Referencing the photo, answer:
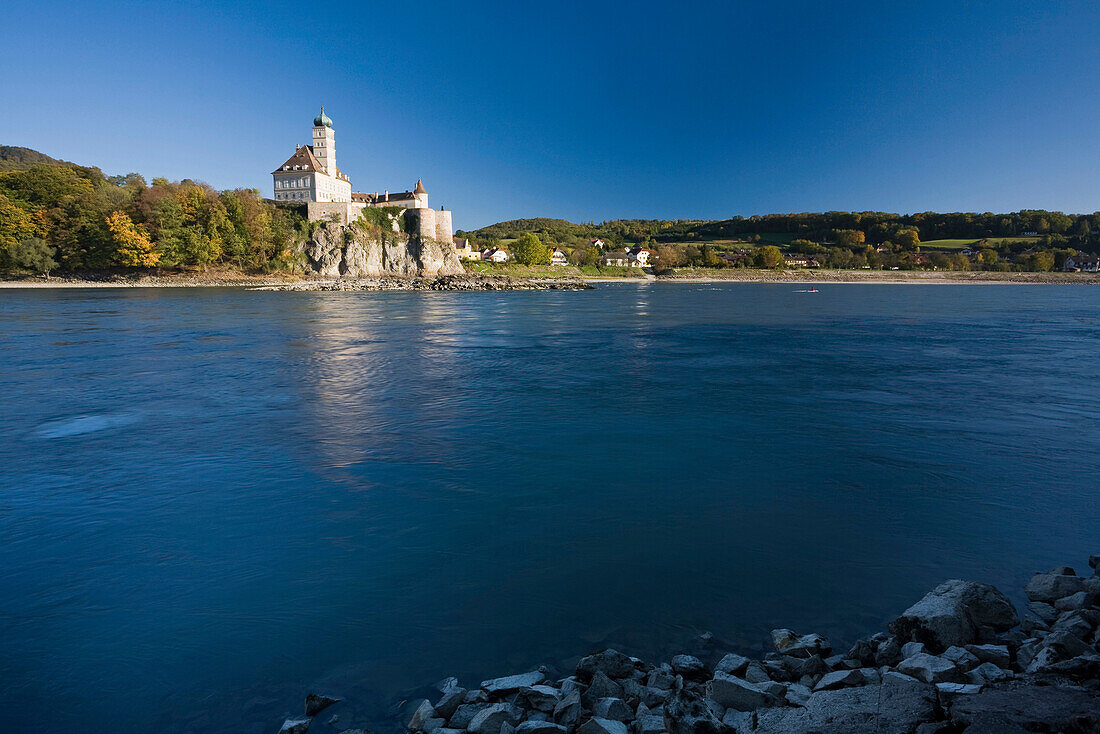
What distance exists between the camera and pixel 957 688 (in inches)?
151

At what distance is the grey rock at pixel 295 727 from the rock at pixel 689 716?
2.43 meters

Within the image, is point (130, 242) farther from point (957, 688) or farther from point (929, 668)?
point (957, 688)

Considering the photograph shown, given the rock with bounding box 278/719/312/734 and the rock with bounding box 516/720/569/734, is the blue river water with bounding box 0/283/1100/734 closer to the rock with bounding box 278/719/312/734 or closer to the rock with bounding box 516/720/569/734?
the rock with bounding box 278/719/312/734

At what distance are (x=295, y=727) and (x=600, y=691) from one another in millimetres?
2096

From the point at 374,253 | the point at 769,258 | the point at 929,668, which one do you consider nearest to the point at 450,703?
the point at 929,668

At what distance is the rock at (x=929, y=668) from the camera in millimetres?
4043

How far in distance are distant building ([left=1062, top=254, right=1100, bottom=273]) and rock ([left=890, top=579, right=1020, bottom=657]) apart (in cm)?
15487

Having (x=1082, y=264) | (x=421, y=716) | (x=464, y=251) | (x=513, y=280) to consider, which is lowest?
(x=421, y=716)

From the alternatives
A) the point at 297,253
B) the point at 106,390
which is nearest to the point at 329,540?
the point at 106,390

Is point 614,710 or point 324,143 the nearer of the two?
point 614,710

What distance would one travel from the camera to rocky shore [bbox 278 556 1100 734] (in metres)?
3.44

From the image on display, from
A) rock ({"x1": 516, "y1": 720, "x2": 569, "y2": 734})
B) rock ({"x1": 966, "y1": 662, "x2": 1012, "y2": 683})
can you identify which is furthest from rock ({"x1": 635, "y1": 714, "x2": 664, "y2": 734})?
rock ({"x1": 966, "y1": 662, "x2": 1012, "y2": 683})

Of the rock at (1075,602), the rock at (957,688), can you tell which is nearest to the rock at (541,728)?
the rock at (957,688)

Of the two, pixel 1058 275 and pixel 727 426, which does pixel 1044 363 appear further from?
pixel 1058 275
